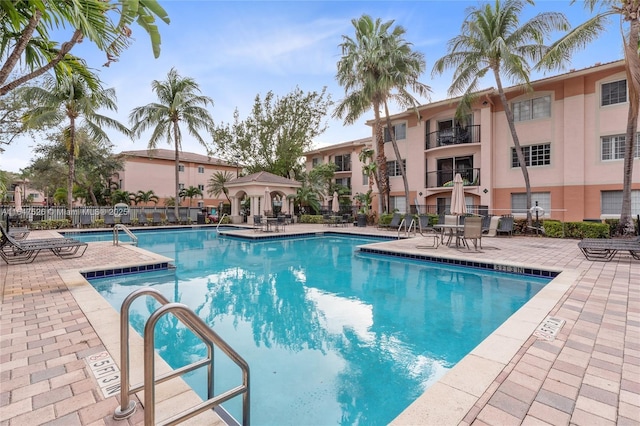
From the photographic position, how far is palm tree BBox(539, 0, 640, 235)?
11242 mm

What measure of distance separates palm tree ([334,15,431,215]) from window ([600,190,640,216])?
10.1m

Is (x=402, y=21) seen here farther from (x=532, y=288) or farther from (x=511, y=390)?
(x=511, y=390)

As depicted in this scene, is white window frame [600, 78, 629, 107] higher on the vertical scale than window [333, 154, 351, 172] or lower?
higher

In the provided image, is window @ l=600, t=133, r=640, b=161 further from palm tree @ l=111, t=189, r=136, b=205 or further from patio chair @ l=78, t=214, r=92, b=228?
palm tree @ l=111, t=189, r=136, b=205

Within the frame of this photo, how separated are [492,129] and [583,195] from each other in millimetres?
6279

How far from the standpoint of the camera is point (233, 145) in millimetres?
30672

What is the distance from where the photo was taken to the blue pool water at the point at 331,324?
3.48 metres

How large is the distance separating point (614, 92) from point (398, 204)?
546 inches

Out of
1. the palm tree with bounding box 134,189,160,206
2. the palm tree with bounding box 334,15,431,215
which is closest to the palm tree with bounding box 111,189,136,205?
the palm tree with bounding box 134,189,160,206

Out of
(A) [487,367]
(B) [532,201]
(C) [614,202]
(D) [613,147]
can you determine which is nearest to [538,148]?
(B) [532,201]

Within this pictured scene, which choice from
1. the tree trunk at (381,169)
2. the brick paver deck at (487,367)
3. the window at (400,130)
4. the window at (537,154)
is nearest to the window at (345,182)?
the window at (400,130)

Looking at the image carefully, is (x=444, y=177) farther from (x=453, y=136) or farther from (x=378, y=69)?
(x=378, y=69)

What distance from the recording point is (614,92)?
53.5 feet

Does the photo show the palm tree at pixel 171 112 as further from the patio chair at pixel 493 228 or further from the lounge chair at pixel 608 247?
the lounge chair at pixel 608 247
